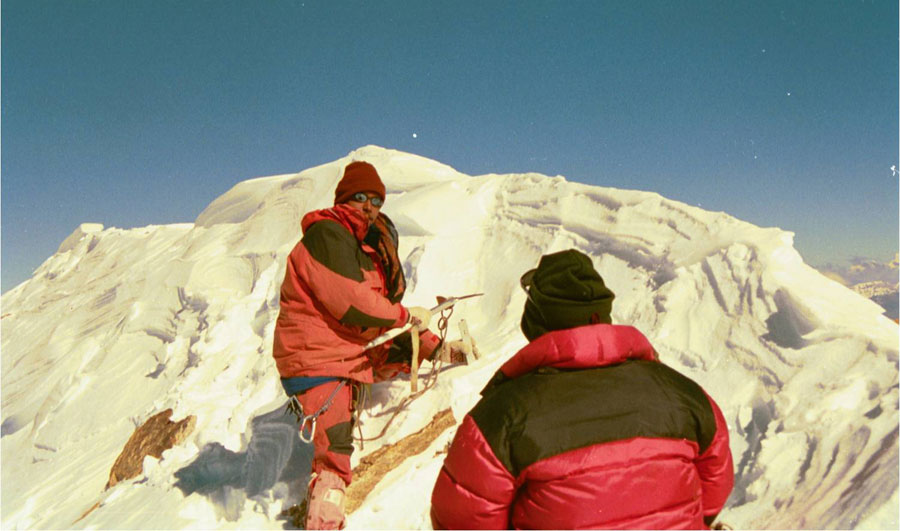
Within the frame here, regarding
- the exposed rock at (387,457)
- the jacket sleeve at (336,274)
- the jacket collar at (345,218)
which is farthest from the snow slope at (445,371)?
the jacket collar at (345,218)

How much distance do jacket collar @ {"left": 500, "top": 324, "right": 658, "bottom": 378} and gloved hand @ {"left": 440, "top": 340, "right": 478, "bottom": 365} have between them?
252 cm

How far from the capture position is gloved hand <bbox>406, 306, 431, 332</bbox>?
3539 mm

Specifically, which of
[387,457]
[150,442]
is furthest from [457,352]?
[150,442]

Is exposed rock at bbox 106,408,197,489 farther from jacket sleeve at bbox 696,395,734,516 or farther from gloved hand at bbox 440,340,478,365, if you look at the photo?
jacket sleeve at bbox 696,395,734,516

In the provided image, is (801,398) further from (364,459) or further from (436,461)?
(364,459)

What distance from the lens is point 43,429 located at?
7445mm

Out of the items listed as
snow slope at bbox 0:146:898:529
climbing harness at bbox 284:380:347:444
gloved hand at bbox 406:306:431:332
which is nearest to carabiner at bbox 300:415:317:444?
climbing harness at bbox 284:380:347:444

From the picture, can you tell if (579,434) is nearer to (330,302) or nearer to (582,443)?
(582,443)

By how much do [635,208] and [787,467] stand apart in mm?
3050

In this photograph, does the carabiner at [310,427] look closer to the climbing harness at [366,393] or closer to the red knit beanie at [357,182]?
the climbing harness at [366,393]

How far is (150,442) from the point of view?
5.05 metres

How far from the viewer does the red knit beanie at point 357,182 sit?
330cm

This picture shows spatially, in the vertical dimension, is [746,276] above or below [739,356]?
above

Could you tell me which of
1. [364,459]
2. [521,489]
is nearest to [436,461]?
[364,459]
